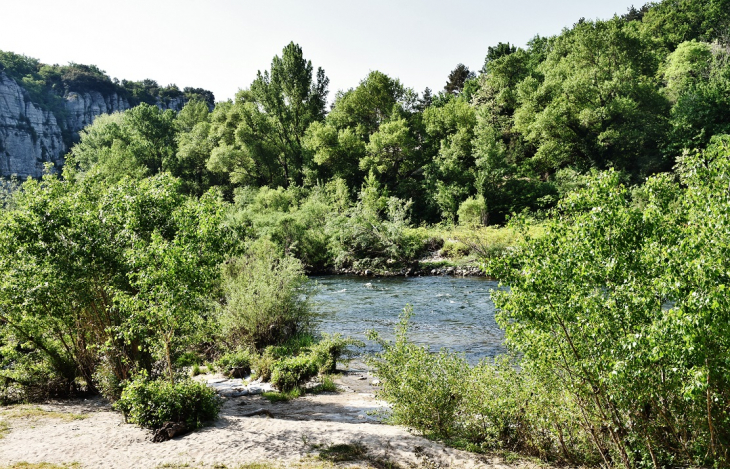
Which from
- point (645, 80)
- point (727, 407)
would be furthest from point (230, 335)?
point (645, 80)

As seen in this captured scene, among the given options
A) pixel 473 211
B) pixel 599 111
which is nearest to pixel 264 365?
pixel 473 211

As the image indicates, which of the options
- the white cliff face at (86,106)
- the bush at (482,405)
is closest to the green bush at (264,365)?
the bush at (482,405)

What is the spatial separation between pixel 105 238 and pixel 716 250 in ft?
37.9

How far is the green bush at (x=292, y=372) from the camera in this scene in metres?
12.9

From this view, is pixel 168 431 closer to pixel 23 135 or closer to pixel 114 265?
pixel 114 265

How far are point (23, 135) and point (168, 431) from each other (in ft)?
445

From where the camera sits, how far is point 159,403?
9.02 m

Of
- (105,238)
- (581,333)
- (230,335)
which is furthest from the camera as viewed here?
(230,335)

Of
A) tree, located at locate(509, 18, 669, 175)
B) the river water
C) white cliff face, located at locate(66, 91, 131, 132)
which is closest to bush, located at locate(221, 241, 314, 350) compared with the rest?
the river water

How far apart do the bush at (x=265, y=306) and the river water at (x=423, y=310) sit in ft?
4.56

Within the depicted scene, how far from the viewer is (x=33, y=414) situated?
34.0ft

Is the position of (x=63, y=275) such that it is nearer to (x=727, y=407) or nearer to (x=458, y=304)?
(x=727, y=407)

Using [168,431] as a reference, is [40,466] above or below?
above

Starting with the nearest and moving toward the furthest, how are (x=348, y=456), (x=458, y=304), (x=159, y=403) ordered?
(x=348, y=456) < (x=159, y=403) < (x=458, y=304)
